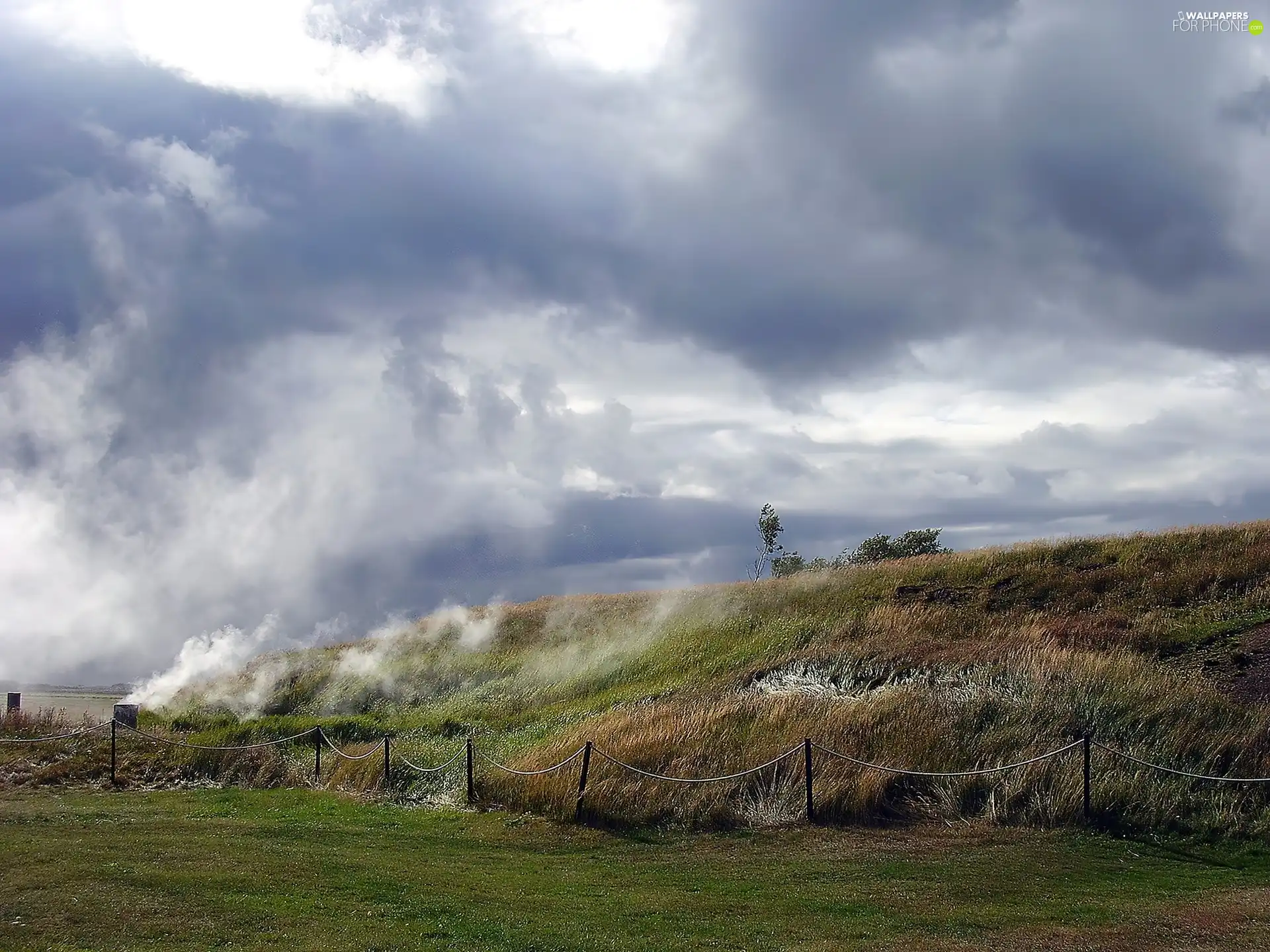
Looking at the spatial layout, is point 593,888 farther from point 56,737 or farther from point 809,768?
point 56,737

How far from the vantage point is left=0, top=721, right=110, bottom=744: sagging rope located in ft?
91.1

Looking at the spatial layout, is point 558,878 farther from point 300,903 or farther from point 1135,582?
point 1135,582

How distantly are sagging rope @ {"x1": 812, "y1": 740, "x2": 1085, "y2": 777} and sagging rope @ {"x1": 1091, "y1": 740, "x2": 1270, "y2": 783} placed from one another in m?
0.58

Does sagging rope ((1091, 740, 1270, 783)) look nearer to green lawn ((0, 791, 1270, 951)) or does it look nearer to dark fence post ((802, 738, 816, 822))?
green lawn ((0, 791, 1270, 951))

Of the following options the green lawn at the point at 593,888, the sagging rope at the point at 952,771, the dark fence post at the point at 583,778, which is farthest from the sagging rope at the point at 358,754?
the sagging rope at the point at 952,771

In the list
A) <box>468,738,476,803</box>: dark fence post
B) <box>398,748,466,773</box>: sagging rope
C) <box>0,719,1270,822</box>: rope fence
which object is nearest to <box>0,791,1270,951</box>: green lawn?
<box>0,719,1270,822</box>: rope fence

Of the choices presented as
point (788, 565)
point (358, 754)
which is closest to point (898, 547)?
point (788, 565)

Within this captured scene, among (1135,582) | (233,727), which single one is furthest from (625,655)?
(1135,582)

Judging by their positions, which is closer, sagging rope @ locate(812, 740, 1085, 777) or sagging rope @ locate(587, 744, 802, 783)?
sagging rope @ locate(812, 740, 1085, 777)

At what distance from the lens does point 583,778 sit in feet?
64.7

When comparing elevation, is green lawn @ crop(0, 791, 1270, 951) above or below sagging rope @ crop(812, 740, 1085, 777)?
below

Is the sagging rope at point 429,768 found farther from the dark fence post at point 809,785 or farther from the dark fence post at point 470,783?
the dark fence post at point 809,785

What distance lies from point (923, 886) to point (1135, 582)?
20.5 m

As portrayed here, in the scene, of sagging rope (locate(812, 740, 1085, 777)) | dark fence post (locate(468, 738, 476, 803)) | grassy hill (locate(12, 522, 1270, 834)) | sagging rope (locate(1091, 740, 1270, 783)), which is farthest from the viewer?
dark fence post (locate(468, 738, 476, 803))
